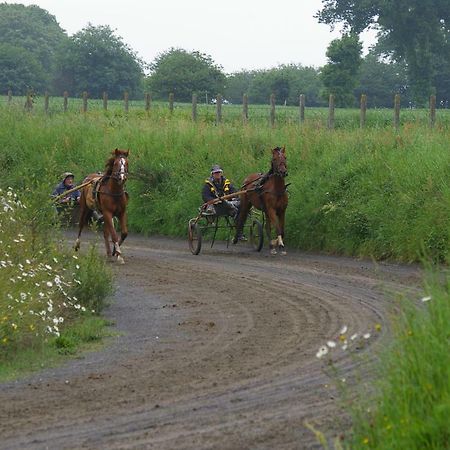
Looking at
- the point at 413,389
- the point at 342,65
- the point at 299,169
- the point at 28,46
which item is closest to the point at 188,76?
the point at 342,65

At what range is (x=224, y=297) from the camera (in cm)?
1608

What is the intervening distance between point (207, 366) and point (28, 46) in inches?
4373

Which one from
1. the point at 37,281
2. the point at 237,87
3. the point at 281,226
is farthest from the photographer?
the point at 237,87

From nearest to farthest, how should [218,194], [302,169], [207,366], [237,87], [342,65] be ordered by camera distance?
[207,366]
[218,194]
[302,169]
[342,65]
[237,87]

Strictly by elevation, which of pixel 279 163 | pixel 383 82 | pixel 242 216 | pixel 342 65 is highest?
pixel 342 65

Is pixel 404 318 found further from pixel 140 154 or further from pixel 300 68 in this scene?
pixel 300 68

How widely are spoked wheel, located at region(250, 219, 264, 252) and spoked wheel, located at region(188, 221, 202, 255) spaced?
107 centimetres

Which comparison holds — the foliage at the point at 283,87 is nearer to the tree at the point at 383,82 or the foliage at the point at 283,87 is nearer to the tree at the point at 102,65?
the tree at the point at 383,82

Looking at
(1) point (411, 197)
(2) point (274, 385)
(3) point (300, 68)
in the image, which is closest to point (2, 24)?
(3) point (300, 68)

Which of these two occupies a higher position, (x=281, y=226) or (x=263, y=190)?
(x=263, y=190)

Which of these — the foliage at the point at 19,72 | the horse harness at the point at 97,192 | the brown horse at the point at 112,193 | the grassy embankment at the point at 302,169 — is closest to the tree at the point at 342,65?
the grassy embankment at the point at 302,169

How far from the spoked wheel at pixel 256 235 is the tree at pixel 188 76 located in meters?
38.0

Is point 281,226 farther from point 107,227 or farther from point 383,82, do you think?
point 383,82

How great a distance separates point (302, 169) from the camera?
2472 cm
